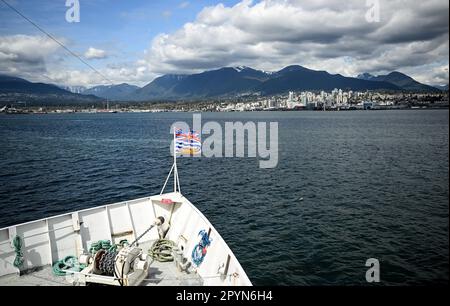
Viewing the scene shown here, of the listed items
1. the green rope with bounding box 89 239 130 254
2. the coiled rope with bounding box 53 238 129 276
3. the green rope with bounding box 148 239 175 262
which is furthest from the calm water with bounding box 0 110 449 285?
the coiled rope with bounding box 53 238 129 276

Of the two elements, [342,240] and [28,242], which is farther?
[342,240]

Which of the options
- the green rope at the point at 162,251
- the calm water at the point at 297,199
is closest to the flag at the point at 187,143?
the green rope at the point at 162,251

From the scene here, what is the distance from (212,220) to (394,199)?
20.8 meters

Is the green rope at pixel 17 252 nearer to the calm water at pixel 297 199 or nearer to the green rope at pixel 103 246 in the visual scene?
the green rope at pixel 103 246

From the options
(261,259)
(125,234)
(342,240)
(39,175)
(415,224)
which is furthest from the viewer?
(39,175)

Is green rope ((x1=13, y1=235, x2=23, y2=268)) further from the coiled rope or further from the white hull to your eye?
the coiled rope

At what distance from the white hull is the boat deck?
190mm

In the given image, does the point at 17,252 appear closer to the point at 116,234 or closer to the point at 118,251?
the point at 118,251

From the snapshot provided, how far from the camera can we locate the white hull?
45.8 feet
